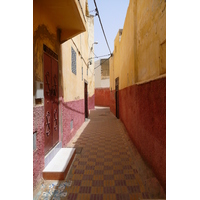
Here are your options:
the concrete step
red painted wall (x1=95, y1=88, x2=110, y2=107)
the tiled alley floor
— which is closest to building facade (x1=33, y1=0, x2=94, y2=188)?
the concrete step

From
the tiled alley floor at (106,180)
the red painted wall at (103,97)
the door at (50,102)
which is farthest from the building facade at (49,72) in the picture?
the red painted wall at (103,97)

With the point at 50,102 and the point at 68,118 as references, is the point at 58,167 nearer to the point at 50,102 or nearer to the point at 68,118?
the point at 50,102

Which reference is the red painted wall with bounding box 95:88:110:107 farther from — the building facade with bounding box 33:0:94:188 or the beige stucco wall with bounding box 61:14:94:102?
the building facade with bounding box 33:0:94:188

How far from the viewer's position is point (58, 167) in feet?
11.1

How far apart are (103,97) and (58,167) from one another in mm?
22237

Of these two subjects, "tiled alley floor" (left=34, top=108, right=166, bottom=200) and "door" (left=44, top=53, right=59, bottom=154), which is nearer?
"tiled alley floor" (left=34, top=108, right=166, bottom=200)

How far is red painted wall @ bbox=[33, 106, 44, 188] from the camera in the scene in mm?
2838

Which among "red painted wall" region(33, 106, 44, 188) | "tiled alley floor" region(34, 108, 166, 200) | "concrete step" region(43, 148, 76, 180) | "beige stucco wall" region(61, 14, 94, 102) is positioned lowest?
"tiled alley floor" region(34, 108, 166, 200)

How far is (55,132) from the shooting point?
13.9 feet

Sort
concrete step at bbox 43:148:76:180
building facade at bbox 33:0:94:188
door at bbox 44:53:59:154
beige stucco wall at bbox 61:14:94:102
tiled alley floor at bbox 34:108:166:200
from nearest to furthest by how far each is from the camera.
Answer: tiled alley floor at bbox 34:108:166:200 → building facade at bbox 33:0:94:188 → concrete step at bbox 43:148:76:180 → door at bbox 44:53:59:154 → beige stucco wall at bbox 61:14:94:102

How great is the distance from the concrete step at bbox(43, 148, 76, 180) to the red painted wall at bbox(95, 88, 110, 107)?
20.5 m

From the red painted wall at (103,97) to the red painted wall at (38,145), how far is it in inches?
836

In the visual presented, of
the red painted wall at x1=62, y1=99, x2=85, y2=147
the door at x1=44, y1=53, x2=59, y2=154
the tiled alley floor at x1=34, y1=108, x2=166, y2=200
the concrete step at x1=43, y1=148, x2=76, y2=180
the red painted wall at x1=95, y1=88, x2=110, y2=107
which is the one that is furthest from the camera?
the red painted wall at x1=95, y1=88, x2=110, y2=107

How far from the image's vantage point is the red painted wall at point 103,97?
2452cm
